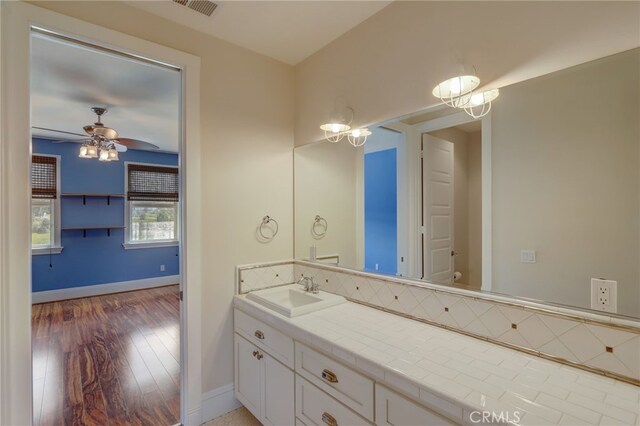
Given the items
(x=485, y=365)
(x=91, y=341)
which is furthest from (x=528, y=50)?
(x=91, y=341)

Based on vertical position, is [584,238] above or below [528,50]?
below

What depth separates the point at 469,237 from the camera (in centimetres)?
145

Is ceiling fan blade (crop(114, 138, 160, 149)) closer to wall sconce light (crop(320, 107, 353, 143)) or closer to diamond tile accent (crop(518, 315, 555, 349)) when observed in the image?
wall sconce light (crop(320, 107, 353, 143))

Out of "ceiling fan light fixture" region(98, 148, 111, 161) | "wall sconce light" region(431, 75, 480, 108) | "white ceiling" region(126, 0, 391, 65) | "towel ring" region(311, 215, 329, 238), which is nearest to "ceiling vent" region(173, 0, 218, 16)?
"white ceiling" region(126, 0, 391, 65)

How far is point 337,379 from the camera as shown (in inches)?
50.8

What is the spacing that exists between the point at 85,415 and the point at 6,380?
0.99 m

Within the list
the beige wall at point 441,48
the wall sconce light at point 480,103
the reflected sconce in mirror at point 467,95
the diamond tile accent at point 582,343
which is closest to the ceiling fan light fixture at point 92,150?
the beige wall at point 441,48

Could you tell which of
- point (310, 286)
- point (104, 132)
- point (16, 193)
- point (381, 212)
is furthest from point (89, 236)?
point (381, 212)

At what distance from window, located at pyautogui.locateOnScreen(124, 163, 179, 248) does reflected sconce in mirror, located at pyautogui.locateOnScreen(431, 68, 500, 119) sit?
5693mm

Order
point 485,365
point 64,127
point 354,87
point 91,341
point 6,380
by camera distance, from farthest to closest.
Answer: point 64,127 < point 91,341 < point 354,87 < point 6,380 < point 485,365

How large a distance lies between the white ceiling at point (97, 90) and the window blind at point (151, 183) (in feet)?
4.19

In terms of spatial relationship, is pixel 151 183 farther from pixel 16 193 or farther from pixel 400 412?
pixel 400 412

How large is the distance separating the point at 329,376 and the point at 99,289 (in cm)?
546

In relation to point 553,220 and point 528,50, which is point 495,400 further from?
point 528,50
